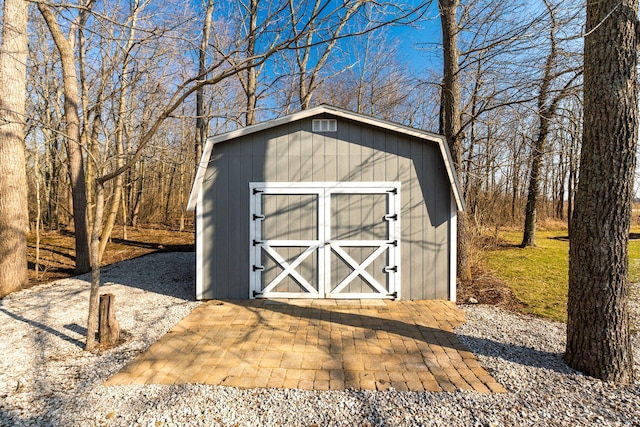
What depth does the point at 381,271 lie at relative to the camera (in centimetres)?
521

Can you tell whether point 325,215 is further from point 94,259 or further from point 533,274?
point 533,274

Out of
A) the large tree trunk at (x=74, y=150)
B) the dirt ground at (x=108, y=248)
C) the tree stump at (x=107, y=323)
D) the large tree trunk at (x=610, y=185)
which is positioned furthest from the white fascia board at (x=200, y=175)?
the large tree trunk at (x=610, y=185)

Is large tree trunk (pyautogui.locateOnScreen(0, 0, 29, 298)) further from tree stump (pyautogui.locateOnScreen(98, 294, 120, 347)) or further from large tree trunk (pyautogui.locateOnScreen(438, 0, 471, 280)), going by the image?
large tree trunk (pyautogui.locateOnScreen(438, 0, 471, 280))

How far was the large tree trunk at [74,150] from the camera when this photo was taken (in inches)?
267

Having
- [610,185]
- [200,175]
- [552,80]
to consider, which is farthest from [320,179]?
[552,80]

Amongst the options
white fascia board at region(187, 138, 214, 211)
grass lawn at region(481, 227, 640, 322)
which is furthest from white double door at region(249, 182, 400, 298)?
grass lawn at region(481, 227, 640, 322)

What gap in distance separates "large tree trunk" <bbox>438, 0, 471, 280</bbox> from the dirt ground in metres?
8.07

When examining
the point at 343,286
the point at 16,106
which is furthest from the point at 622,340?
the point at 16,106

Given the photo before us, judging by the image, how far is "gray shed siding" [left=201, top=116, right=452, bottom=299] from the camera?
16.9 ft

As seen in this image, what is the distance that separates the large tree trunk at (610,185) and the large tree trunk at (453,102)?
3.34m

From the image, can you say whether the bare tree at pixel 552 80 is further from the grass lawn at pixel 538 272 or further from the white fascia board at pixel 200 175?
the white fascia board at pixel 200 175

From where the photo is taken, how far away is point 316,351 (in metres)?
3.40

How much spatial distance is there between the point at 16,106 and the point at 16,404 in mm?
5413

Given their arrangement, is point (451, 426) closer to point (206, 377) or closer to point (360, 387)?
point (360, 387)
